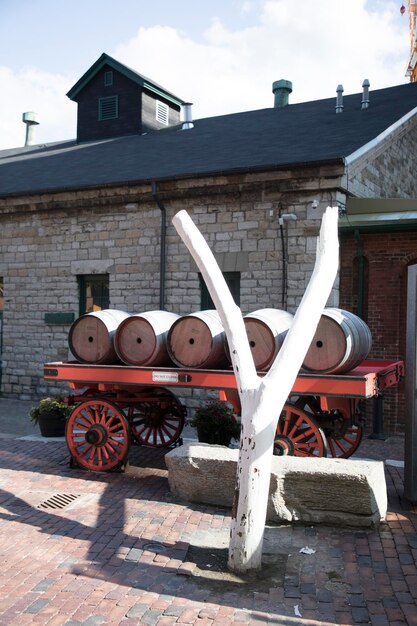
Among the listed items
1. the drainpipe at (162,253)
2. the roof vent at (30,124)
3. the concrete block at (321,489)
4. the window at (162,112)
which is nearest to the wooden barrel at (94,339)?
the concrete block at (321,489)

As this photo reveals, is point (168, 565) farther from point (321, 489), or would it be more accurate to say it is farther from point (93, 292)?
point (93, 292)

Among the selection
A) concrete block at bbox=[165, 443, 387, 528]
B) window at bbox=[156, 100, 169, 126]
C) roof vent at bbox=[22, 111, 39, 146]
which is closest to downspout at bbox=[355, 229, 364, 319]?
concrete block at bbox=[165, 443, 387, 528]

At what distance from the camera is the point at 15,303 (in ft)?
48.2

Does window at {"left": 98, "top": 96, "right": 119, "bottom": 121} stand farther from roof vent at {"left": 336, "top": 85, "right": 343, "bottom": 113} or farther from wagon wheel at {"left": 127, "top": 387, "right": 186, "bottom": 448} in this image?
wagon wheel at {"left": 127, "top": 387, "right": 186, "bottom": 448}

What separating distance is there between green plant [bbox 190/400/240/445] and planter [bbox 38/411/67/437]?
285 centimetres

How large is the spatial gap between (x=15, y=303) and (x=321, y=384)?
975 cm

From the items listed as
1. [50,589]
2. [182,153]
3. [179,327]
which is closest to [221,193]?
[182,153]

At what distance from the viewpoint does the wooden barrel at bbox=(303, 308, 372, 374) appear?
22.9ft

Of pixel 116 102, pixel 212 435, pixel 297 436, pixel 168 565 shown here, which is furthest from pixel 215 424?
pixel 116 102

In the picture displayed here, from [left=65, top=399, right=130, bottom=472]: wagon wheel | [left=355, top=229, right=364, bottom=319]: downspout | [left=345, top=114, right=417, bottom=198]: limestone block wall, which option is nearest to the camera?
[left=65, top=399, right=130, bottom=472]: wagon wheel

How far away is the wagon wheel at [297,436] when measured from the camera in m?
7.27

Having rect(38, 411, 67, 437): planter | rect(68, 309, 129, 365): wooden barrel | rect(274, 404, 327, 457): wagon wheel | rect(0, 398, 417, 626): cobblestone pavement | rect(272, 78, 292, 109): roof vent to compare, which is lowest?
rect(0, 398, 417, 626): cobblestone pavement

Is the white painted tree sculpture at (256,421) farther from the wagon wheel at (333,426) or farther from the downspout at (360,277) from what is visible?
the downspout at (360,277)

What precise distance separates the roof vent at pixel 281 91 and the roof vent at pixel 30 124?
1068 centimetres
